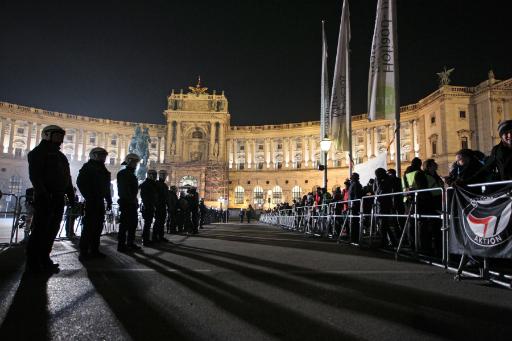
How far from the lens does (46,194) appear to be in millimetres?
4832

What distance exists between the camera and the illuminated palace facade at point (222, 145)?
56938 millimetres

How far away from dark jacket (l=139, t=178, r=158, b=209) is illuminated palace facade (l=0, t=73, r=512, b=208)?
4720 centimetres

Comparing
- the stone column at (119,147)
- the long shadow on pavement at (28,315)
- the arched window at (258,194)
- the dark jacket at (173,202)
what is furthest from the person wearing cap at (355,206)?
the stone column at (119,147)

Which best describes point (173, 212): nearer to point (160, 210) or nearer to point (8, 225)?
point (160, 210)

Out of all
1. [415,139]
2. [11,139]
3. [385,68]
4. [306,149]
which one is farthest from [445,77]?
[11,139]

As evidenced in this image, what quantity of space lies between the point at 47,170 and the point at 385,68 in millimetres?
8940

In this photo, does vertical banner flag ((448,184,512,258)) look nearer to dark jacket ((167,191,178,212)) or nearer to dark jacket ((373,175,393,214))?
dark jacket ((373,175,393,214))

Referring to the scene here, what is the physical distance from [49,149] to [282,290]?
3.56 m

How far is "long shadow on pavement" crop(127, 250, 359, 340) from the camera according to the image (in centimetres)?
243

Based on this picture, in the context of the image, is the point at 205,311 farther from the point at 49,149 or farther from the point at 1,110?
the point at 1,110

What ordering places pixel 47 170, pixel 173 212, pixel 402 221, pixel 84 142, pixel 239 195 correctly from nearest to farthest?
pixel 47 170
pixel 402 221
pixel 173 212
pixel 84 142
pixel 239 195

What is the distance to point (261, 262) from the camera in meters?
5.91

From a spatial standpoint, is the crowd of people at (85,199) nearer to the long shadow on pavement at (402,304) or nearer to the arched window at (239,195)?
the long shadow on pavement at (402,304)

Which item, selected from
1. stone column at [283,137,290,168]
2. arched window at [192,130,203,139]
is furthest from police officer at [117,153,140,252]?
stone column at [283,137,290,168]
